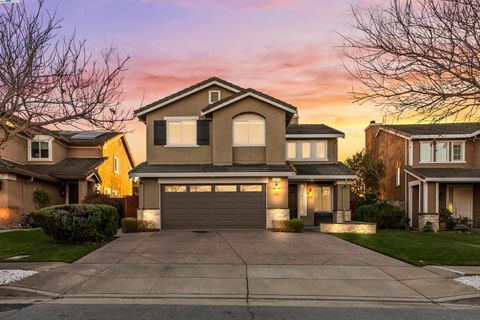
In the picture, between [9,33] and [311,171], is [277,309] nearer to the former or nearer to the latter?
[9,33]

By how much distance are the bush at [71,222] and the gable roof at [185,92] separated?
784 cm

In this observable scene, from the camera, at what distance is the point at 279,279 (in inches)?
440

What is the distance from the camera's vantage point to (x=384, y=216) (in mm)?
26438

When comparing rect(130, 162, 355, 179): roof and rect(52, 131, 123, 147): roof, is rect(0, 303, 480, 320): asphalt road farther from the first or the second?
rect(52, 131, 123, 147): roof

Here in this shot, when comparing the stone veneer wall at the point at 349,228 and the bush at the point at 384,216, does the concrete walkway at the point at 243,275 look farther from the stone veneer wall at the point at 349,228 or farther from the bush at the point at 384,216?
the bush at the point at 384,216

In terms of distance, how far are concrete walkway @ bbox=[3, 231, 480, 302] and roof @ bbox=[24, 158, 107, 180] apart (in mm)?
12056

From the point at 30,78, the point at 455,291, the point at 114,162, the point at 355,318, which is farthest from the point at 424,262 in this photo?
the point at 114,162

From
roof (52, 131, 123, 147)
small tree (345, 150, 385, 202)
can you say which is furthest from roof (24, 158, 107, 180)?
small tree (345, 150, 385, 202)

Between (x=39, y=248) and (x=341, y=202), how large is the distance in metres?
15.9

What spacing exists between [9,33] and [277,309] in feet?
26.6

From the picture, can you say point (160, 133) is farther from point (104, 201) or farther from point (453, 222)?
point (453, 222)

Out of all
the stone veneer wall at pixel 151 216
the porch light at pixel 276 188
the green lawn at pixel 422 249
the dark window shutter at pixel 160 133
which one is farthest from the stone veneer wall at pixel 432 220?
the dark window shutter at pixel 160 133

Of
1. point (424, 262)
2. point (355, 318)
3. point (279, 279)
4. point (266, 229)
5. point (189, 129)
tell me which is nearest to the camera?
point (355, 318)

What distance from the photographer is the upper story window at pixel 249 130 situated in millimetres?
23172
